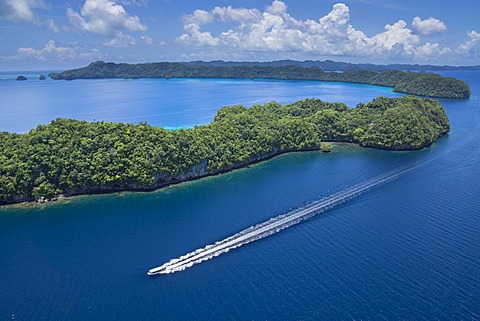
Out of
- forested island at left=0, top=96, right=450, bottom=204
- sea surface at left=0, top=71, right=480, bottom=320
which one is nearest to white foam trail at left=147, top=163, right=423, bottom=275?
sea surface at left=0, top=71, right=480, bottom=320

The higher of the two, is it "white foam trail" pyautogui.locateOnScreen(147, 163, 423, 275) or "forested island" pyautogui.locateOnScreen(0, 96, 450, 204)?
"forested island" pyautogui.locateOnScreen(0, 96, 450, 204)

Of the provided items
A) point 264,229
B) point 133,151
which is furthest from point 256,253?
point 133,151

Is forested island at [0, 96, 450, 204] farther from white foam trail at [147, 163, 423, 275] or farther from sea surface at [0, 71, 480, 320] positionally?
white foam trail at [147, 163, 423, 275]

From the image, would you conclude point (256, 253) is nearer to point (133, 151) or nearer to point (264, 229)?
point (264, 229)

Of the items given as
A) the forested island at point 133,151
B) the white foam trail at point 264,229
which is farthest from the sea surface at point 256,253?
the forested island at point 133,151

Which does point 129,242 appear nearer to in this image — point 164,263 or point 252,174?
point 164,263

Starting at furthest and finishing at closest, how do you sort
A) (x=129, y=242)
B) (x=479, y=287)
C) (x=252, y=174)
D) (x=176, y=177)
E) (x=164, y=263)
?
(x=252, y=174)
(x=176, y=177)
(x=129, y=242)
(x=164, y=263)
(x=479, y=287)

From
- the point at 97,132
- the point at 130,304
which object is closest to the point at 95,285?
the point at 130,304
